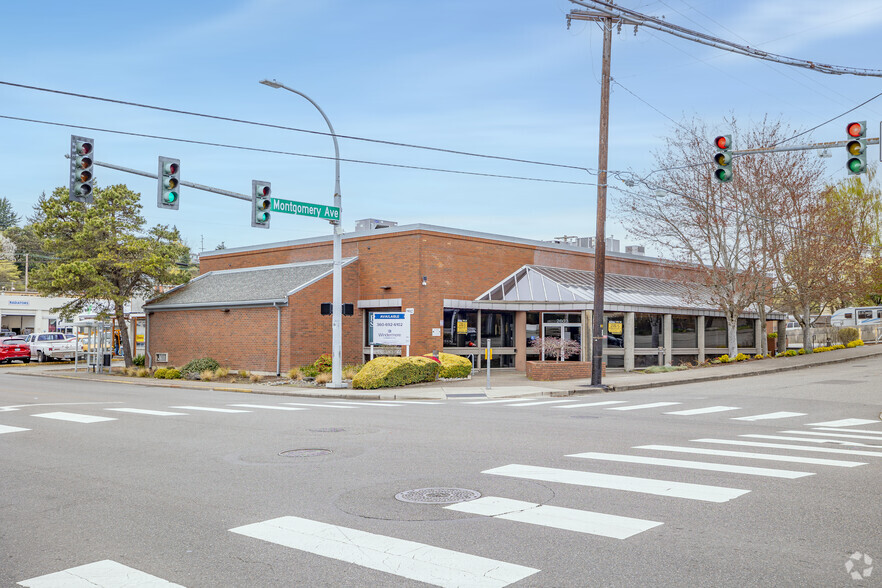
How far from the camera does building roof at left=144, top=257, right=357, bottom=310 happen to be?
1245 inches

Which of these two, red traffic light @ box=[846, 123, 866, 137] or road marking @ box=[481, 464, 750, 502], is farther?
red traffic light @ box=[846, 123, 866, 137]

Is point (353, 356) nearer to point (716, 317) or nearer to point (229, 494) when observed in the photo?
point (716, 317)

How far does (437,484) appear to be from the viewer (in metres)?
7.91

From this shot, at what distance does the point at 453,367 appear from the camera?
27469mm

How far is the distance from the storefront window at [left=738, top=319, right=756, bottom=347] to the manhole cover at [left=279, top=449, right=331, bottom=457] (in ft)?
110

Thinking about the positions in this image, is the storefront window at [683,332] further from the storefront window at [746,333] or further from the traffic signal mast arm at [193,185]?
the traffic signal mast arm at [193,185]

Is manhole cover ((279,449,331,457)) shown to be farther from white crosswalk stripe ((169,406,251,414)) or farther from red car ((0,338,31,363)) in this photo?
red car ((0,338,31,363))

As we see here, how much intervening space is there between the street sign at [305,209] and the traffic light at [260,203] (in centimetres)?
73

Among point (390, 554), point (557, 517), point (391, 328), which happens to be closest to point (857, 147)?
point (557, 517)

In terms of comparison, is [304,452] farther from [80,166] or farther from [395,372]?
[395,372]

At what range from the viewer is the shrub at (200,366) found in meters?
30.9

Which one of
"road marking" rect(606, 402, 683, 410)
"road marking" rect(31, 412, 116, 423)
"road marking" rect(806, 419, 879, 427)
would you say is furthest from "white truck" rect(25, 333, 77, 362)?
"road marking" rect(806, 419, 879, 427)

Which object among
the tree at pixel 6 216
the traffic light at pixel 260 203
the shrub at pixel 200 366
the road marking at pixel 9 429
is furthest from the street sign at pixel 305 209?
the tree at pixel 6 216

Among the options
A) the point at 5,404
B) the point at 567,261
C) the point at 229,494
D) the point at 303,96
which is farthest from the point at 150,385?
the point at 229,494
